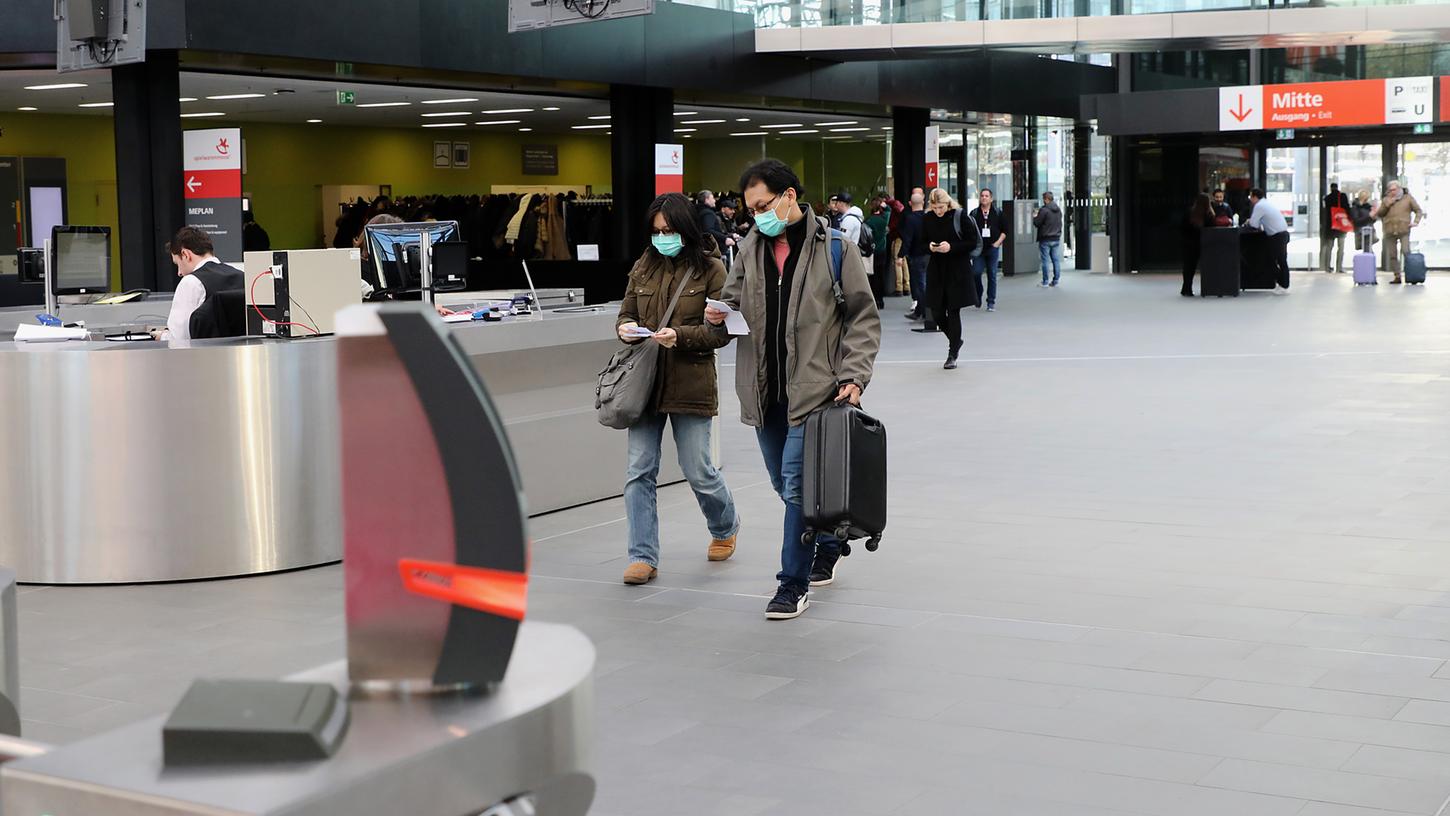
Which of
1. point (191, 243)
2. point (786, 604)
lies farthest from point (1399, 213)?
point (786, 604)

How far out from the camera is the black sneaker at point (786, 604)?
5611mm

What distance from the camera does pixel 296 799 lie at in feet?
5.24

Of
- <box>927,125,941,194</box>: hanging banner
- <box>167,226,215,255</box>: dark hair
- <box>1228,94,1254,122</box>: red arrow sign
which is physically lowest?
<box>167,226,215,255</box>: dark hair

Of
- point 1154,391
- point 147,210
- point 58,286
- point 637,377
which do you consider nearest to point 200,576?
point 637,377

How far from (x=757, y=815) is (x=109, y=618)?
323 centimetres

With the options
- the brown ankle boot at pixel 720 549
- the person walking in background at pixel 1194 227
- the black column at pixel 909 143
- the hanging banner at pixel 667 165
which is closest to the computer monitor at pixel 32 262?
the brown ankle boot at pixel 720 549

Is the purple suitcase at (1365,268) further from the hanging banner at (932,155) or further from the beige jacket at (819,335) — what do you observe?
the beige jacket at (819,335)

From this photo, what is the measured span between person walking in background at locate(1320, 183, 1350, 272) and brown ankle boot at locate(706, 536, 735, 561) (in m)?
24.5

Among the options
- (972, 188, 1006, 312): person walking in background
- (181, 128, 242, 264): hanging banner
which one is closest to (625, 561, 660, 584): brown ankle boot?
(181, 128, 242, 264): hanging banner

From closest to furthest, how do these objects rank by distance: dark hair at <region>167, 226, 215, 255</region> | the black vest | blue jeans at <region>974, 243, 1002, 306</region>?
the black vest < dark hair at <region>167, 226, 215, 255</region> < blue jeans at <region>974, 243, 1002, 306</region>

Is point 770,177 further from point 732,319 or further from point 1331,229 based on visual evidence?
point 1331,229

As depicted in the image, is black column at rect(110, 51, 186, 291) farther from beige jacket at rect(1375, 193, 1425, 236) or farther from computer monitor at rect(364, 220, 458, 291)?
beige jacket at rect(1375, 193, 1425, 236)

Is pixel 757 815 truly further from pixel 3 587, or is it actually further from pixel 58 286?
pixel 58 286

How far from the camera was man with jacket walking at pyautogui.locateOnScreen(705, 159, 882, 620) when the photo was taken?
554 centimetres
